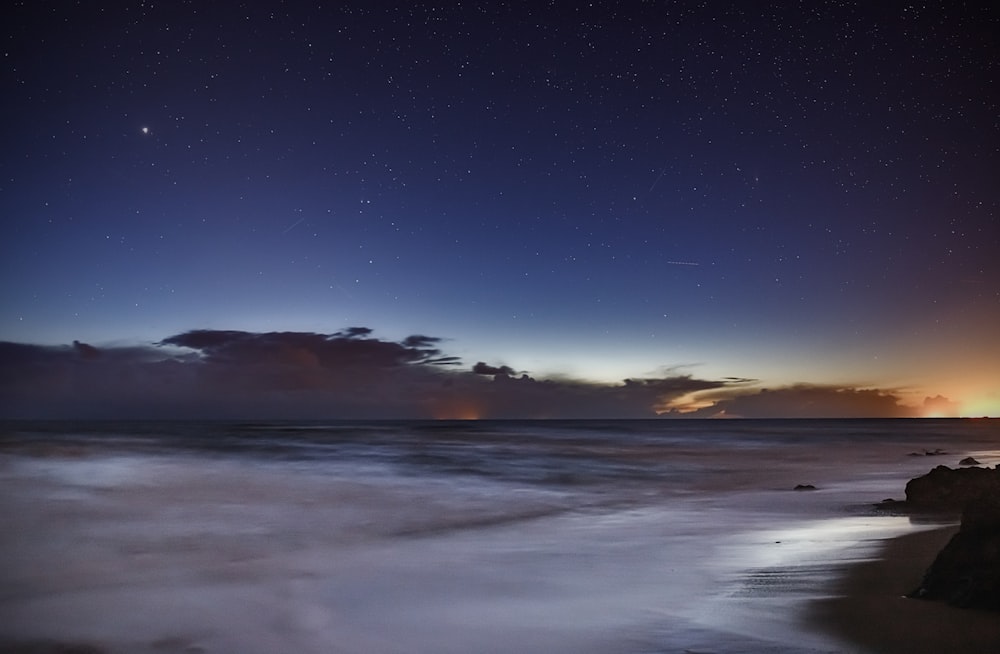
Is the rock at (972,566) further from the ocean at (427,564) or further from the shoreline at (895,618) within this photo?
the ocean at (427,564)

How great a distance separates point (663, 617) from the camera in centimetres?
563

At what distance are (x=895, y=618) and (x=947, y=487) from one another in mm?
7672

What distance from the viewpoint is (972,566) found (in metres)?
5.12

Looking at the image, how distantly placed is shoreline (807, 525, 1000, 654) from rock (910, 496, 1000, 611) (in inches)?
3.9

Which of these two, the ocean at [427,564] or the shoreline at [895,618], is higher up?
the shoreline at [895,618]

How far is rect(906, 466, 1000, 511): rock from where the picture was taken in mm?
11102

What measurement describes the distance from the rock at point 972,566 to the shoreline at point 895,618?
3.9 inches

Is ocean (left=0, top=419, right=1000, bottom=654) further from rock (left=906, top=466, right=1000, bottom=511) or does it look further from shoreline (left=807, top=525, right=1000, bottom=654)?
rock (left=906, top=466, right=1000, bottom=511)

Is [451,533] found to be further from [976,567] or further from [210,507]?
[976,567]

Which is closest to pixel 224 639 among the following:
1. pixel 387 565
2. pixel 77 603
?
pixel 77 603

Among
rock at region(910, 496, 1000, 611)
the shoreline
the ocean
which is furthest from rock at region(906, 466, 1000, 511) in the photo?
rock at region(910, 496, 1000, 611)

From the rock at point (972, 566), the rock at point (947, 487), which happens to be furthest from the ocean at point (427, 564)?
the rock at point (972, 566)

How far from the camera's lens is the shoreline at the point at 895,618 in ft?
14.5

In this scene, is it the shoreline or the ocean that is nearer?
the shoreline
